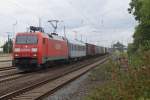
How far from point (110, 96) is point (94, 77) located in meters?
13.6

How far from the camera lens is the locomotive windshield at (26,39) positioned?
28125 mm

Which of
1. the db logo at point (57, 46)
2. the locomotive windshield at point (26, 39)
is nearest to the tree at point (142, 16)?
the db logo at point (57, 46)

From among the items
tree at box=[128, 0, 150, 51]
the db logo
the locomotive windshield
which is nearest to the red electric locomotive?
the locomotive windshield

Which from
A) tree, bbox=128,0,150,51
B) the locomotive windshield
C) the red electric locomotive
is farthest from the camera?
tree, bbox=128,0,150,51

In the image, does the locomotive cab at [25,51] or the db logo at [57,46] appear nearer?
the locomotive cab at [25,51]

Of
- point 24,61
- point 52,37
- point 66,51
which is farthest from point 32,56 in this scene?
point 66,51

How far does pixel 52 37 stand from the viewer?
32.1 m

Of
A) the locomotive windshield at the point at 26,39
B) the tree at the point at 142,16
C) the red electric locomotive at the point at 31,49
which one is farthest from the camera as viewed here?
the tree at the point at 142,16

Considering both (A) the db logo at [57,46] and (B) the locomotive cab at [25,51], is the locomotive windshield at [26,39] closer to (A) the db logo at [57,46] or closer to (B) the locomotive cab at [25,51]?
(B) the locomotive cab at [25,51]

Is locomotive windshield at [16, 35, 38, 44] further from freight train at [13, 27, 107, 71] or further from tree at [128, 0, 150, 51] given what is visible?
tree at [128, 0, 150, 51]

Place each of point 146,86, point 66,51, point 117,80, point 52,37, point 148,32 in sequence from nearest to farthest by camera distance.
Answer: point 146,86, point 117,80, point 52,37, point 66,51, point 148,32

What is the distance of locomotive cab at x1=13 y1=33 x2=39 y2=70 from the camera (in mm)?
27547

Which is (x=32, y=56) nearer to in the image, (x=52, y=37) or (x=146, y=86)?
(x=52, y=37)

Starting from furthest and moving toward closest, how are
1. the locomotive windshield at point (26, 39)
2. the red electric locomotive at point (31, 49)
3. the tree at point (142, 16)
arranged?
the tree at point (142, 16) → the locomotive windshield at point (26, 39) → the red electric locomotive at point (31, 49)
